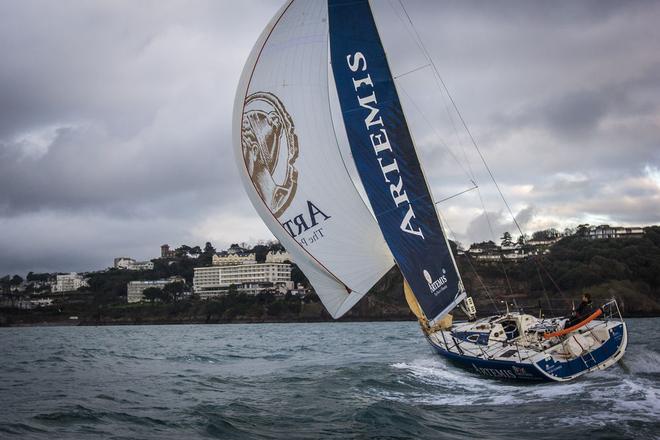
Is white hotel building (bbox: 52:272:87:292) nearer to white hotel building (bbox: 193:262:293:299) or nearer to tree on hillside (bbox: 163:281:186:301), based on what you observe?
white hotel building (bbox: 193:262:293:299)

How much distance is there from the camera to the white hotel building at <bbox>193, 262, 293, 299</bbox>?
11541cm

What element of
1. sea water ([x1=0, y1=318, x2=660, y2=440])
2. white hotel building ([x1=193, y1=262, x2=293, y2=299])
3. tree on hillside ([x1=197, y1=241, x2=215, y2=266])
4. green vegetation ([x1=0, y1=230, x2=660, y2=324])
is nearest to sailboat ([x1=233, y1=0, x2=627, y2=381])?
sea water ([x1=0, y1=318, x2=660, y2=440])

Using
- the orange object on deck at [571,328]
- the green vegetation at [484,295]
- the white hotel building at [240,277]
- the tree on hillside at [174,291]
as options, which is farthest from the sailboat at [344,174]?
the white hotel building at [240,277]

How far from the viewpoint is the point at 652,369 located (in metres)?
13.9

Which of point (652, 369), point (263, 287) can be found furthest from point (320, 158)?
point (263, 287)

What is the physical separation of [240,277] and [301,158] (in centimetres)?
10755

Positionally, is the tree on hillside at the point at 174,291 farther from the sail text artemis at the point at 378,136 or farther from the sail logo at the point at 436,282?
the sail text artemis at the point at 378,136

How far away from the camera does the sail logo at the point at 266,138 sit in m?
14.1

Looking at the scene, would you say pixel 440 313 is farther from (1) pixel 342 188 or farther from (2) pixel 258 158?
(2) pixel 258 158

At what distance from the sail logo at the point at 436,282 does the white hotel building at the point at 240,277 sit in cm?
9691

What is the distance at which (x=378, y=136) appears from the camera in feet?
48.5

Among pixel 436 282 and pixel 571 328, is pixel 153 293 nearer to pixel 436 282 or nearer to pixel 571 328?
pixel 436 282

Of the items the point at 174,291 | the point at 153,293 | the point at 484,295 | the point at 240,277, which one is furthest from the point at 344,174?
the point at 240,277

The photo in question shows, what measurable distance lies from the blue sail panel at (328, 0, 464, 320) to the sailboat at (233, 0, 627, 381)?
0.08ft
